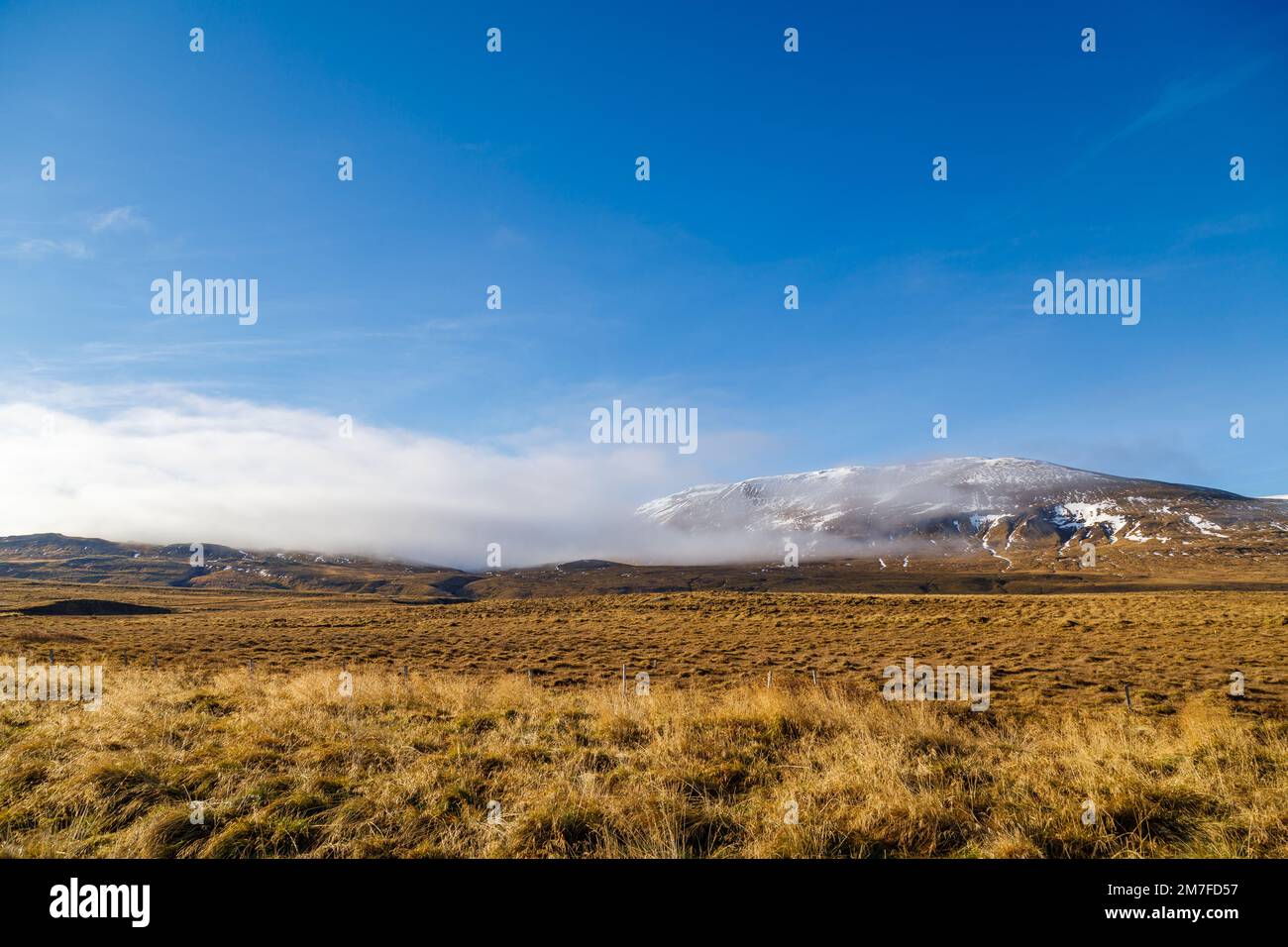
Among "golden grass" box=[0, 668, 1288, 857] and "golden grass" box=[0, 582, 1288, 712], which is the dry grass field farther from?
"golden grass" box=[0, 582, 1288, 712]

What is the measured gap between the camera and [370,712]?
930cm

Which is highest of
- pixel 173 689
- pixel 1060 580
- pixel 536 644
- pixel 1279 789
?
pixel 1279 789

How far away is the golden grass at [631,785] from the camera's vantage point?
4.71 meters

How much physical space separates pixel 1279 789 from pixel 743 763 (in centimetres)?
522

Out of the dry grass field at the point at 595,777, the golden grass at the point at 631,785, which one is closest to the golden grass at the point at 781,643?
the dry grass field at the point at 595,777

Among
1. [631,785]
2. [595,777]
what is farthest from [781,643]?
[631,785]

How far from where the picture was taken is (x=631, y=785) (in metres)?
5.76

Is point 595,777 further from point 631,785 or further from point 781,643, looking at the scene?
point 781,643

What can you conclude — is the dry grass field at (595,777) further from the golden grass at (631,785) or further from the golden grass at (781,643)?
the golden grass at (781,643)
